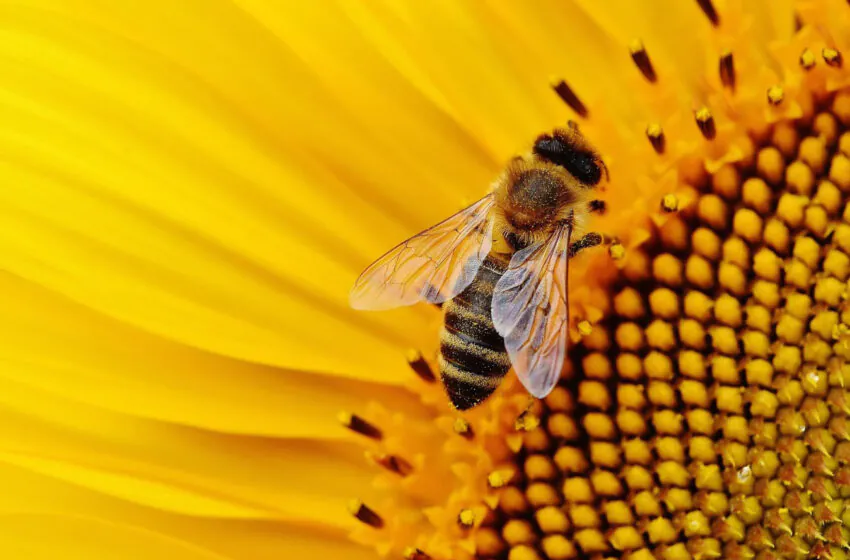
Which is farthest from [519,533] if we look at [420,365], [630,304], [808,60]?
[808,60]

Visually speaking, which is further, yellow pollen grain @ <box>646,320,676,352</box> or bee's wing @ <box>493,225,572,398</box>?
yellow pollen grain @ <box>646,320,676,352</box>

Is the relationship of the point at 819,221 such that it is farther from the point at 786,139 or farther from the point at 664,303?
the point at 664,303

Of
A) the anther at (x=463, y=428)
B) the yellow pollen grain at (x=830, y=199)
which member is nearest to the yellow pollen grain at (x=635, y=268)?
the yellow pollen grain at (x=830, y=199)

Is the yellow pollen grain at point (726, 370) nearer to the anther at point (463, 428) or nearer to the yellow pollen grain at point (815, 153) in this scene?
the yellow pollen grain at point (815, 153)

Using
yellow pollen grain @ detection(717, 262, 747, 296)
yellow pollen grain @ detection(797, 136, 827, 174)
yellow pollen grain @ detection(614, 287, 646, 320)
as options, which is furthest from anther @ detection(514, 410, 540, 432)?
yellow pollen grain @ detection(797, 136, 827, 174)

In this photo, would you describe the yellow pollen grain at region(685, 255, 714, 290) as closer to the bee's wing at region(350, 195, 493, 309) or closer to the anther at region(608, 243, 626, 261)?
the anther at region(608, 243, 626, 261)

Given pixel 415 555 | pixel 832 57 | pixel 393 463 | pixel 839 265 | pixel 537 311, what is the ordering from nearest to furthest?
pixel 537 311, pixel 839 265, pixel 832 57, pixel 415 555, pixel 393 463

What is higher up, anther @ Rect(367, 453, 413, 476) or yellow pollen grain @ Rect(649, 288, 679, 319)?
anther @ Rect(367, 453, 413, 476)
